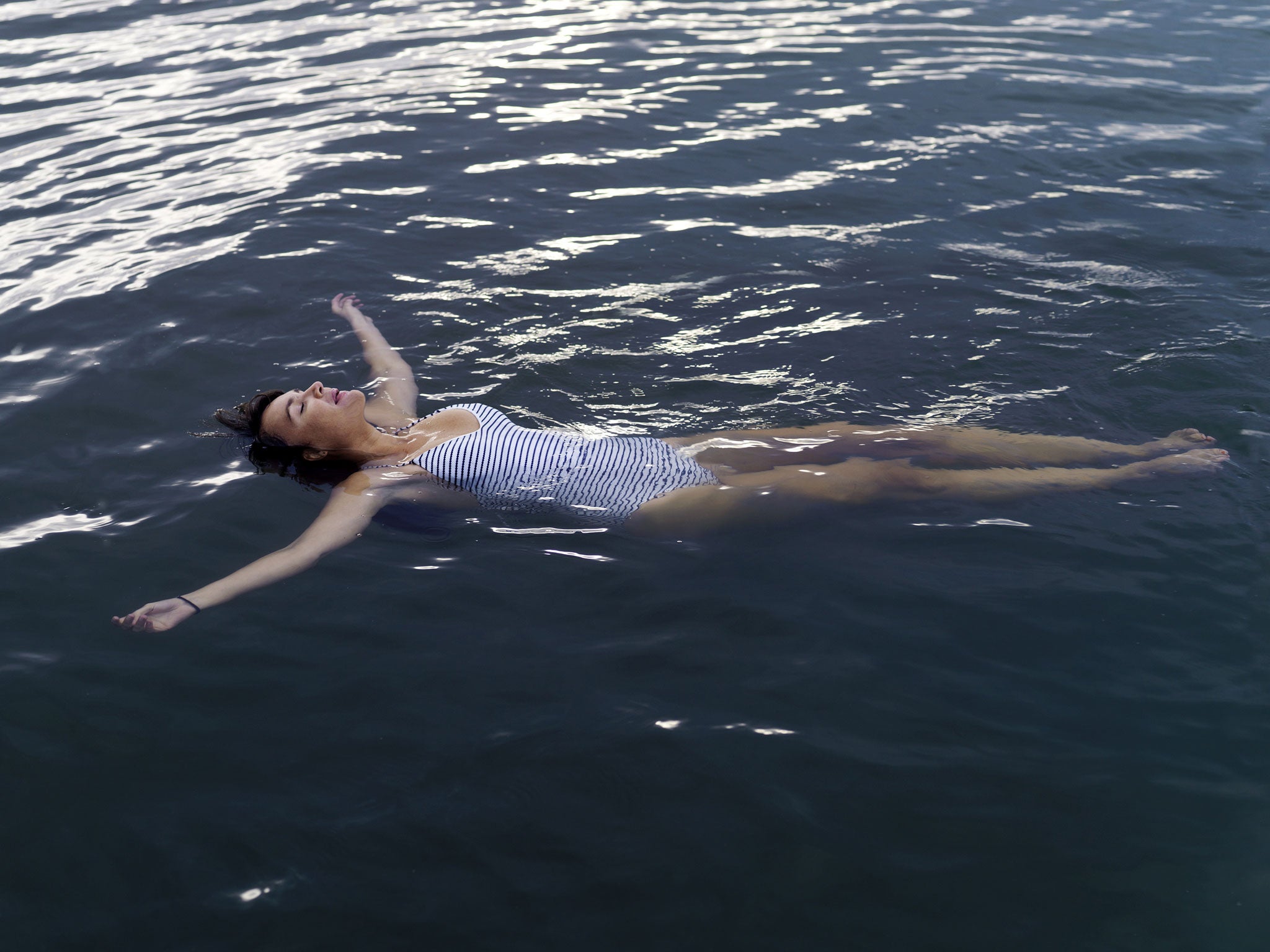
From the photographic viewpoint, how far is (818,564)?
5848mm

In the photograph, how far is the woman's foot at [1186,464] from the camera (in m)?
6.16

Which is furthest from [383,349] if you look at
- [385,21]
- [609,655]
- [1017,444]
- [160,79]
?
[385,21]

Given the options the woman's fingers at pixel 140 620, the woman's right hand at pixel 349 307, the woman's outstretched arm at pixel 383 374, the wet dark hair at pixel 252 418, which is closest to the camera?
the woman's fingers at pixel 140 620

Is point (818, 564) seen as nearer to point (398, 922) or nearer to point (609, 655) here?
point (609, 655)

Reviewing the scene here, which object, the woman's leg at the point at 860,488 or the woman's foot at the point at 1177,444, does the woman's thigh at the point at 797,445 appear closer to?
the woman's leg at the point at 860,488

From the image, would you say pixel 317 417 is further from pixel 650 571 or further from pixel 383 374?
pixel 650 571

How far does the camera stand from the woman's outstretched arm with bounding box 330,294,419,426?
710 centimetres

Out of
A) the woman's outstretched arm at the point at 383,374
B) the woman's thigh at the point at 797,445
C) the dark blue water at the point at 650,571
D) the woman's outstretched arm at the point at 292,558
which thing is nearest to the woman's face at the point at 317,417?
the woman's outstretched arm at the point at 292,558

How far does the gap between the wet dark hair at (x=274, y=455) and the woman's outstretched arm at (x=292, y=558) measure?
1.24 ft

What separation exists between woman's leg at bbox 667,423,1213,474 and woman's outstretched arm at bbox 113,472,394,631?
6.55 ft

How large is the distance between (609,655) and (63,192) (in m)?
9.28

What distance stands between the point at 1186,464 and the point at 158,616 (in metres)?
5.92

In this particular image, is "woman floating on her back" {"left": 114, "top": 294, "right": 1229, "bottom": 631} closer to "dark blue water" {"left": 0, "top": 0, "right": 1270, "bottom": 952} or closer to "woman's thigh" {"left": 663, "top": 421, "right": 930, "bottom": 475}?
"woman's thigh" {"left": 663, "top": 421, "right": 930, "bottom": 475}

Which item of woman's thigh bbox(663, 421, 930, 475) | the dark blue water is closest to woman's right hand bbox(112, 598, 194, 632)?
the dark blue water
